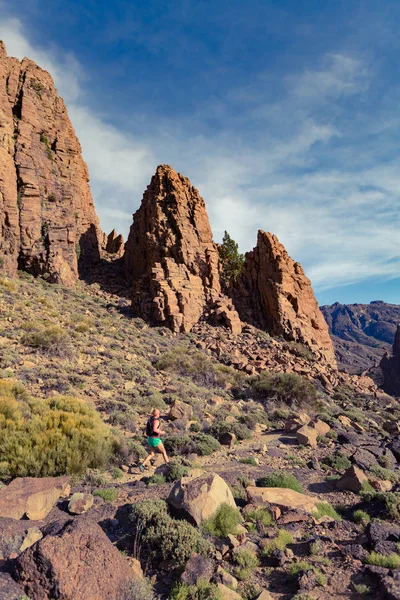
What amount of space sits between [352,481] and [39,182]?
36.2 meters

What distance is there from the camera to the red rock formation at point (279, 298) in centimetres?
3189

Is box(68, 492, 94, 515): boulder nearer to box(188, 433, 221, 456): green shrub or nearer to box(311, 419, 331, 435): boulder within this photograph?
box(188, 433, 221, 456): green shrub

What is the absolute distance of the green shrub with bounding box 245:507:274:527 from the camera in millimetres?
5957

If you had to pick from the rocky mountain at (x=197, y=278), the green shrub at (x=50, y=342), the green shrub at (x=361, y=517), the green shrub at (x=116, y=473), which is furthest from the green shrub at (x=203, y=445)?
the rocky mountain at (x=197, y=278)

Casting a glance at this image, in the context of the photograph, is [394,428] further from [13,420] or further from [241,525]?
[13,420]

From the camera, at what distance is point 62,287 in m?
29.8

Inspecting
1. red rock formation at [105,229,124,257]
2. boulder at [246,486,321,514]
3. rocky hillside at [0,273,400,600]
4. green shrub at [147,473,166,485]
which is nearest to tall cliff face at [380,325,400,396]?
rocky hillside at [0,273,400,600]

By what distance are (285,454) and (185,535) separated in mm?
7237

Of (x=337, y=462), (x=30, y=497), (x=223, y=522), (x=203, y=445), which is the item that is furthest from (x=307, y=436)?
(x=30, y=497)

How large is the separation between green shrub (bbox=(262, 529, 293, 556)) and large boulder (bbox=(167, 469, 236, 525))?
2.98 feet

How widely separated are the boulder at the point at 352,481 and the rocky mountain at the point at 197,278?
811 inches

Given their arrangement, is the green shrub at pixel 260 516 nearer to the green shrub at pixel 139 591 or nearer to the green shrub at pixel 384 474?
the green shrub at pixel 139 591

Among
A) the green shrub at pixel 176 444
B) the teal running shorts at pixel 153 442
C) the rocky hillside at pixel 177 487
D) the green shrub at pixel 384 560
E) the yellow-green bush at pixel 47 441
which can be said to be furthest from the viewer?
the green shrub at pixel 176 444

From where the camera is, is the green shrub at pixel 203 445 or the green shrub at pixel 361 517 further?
the green shrub at pixel 203 445
